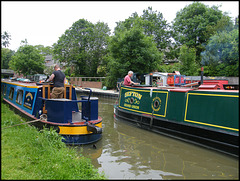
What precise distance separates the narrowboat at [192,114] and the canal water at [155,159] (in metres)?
0.26

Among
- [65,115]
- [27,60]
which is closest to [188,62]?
[65,115]

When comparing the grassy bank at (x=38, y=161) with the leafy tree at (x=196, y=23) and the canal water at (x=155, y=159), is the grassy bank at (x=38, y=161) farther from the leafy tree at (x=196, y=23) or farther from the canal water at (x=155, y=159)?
the leafy tree at (x=196, y=23)

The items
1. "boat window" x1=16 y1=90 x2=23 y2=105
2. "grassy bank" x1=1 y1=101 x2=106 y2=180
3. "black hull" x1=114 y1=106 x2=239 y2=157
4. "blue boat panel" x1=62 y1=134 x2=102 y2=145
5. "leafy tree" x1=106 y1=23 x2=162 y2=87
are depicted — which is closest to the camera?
"grassy bank" x1=1 y1=101 x2=106 y2=180

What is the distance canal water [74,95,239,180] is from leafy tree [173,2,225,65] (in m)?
17.6

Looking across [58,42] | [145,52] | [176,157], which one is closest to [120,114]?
[176,157]

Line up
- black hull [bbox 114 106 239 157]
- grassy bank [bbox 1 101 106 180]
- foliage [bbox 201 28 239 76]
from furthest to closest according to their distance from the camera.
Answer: black hull [bbox 114 106 239 157] < foliage [bbox 201 28 239 76] < grassy bank [bbox 1 101 106 180]

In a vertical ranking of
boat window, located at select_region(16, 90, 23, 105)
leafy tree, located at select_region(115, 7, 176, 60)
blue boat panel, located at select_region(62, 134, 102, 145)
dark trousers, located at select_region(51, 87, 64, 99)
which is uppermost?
leafy tree, located at select_region(115, 7, 176, 60)

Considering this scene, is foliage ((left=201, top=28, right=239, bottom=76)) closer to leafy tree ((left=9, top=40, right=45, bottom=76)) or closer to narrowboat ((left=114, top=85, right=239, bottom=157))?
narrowboat ((left=114, top=85, right=239, bottom=157))

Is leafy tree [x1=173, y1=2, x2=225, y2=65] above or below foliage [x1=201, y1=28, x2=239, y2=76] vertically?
above

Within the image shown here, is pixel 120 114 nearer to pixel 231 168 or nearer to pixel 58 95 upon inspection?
pixel 58 95

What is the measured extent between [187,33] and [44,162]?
24454 mm

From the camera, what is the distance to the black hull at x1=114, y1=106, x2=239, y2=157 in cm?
451

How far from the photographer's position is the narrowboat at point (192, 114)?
4574mm

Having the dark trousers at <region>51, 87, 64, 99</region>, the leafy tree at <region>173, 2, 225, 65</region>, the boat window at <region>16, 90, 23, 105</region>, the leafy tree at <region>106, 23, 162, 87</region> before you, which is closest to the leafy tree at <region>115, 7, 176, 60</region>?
the leafy tree at <region>173, 2, 225, 65</region>
